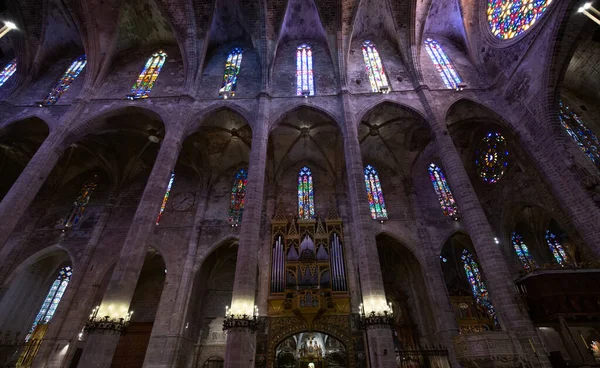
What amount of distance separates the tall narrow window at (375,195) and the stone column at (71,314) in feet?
49.4

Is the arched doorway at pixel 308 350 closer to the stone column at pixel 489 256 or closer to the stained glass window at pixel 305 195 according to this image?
the stained glass window at pixel 305 195

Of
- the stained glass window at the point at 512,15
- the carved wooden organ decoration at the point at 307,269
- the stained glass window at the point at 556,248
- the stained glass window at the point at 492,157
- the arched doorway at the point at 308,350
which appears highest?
the stained glass window at the point at 512,15

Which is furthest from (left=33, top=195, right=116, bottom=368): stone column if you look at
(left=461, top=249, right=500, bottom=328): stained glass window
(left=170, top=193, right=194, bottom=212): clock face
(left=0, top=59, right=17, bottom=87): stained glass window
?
(left=461, top=249, right=500, bottom=328): stained glass window

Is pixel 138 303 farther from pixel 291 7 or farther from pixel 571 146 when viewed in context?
pixel 571 146

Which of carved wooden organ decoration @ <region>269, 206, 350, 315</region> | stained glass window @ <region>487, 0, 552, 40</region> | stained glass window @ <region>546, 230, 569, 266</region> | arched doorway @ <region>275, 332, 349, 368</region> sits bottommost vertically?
arched doorway @ <region>275, 332, 349, 368</region>

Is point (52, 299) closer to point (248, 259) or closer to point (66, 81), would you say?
point (66, 81)

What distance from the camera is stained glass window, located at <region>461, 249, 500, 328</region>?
15109 mm

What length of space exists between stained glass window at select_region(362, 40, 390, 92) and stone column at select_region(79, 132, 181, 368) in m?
10.8

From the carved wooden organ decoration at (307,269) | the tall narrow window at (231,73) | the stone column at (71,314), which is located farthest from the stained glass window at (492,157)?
the stone column at (71,314)

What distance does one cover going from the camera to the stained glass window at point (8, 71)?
54.9 ft

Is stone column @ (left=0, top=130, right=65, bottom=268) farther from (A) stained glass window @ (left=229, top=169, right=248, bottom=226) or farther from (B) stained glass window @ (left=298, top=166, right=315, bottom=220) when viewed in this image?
(B) stained glass window @ (left=298, top=166, right=315, bottom=220)

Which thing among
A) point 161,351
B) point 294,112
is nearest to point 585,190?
point 294,112

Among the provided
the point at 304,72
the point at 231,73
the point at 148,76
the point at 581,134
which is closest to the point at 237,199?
the point at 231,73

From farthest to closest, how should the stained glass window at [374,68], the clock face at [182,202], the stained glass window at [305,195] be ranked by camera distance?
the clock face at [182,202] → the stained glass window at [305,195] → the stained glass window at [374,68]
